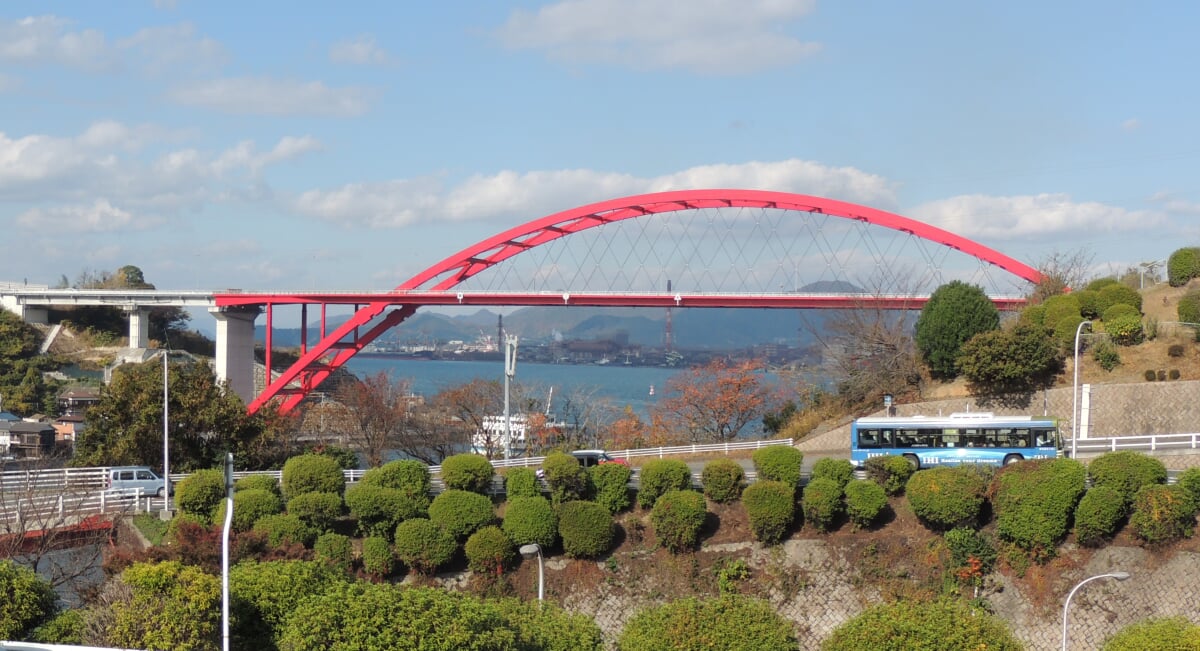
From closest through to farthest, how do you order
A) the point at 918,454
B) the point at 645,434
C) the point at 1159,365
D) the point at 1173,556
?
the point at 1173,556, the point at 918,454, the point at 1159,365, the point at 645,434

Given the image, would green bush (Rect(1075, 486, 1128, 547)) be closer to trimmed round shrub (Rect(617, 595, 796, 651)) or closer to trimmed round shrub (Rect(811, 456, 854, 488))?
trimmed round shrub (Rect(811, 456, 854, 488))

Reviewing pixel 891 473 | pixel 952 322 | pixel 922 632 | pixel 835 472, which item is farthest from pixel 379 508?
pixel 952 322

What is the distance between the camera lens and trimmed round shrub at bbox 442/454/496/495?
1107 inches

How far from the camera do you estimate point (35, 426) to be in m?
46.1

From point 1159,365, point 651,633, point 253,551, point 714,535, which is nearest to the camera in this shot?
point 651,633

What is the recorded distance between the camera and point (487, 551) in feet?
85.8

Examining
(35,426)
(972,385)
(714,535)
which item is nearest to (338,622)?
(714,535)

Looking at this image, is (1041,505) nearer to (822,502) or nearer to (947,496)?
(947,496)

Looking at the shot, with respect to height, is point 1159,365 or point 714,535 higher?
point 1159,365

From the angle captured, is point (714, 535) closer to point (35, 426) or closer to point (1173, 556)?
point (1173, 556)

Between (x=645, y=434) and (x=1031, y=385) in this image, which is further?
(x=645, y=434)

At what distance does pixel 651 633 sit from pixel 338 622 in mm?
4954

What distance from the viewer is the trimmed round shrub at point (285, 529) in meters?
25.1

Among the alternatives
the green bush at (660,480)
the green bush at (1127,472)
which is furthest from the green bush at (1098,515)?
the green bush at (660,480)
